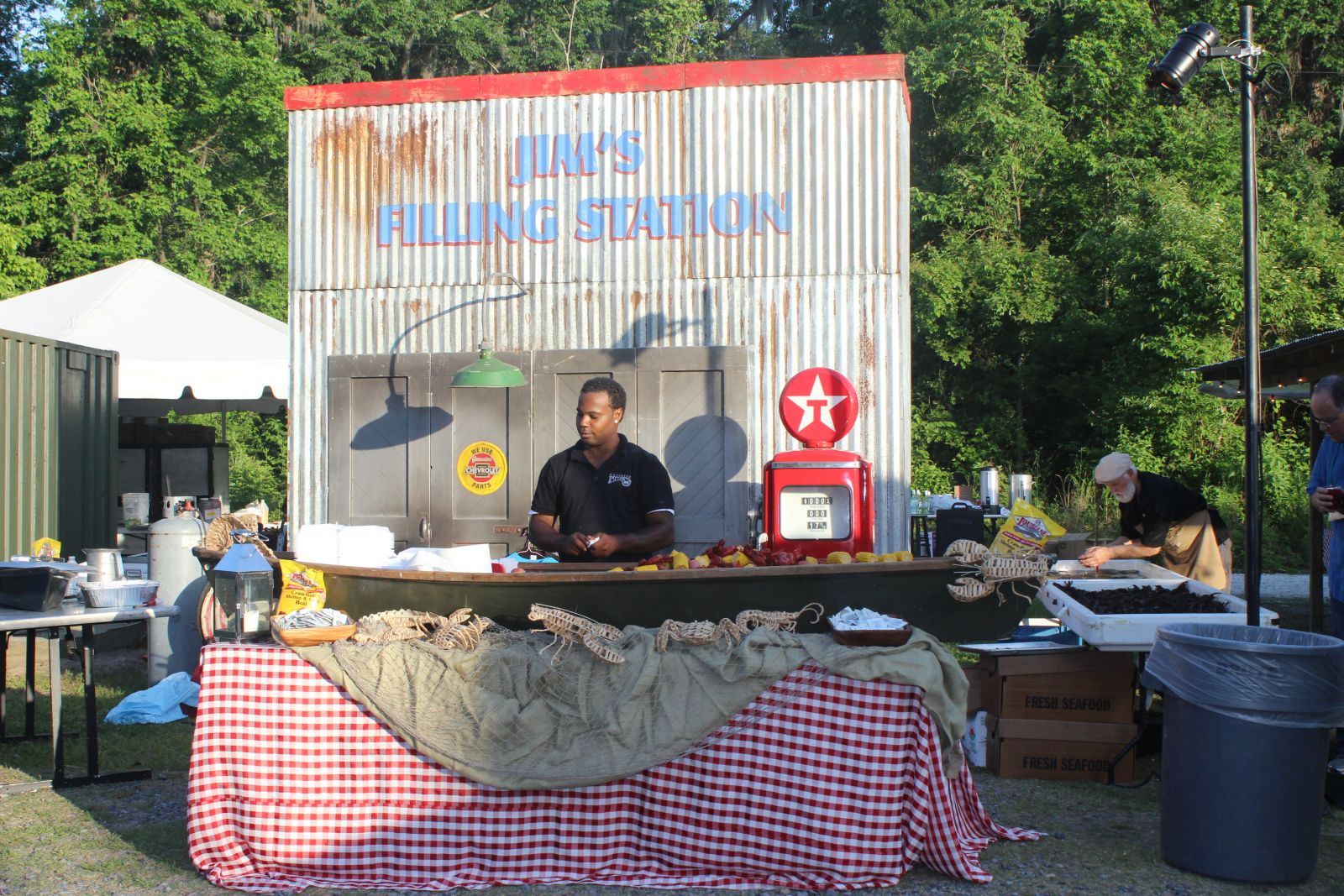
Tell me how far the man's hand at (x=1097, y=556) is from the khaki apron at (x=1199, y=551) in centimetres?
43

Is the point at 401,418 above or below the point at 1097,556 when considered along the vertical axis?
above

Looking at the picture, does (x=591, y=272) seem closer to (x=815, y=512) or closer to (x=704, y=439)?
(x=704, y=439)

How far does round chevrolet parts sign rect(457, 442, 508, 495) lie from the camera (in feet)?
34.8

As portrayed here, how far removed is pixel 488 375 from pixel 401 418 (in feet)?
5.56

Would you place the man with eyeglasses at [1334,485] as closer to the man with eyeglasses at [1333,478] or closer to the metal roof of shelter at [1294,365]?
the man with eyeglasses at [1333,478]

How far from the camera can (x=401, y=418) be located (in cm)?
1079

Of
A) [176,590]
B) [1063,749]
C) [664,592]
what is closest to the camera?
[664,592]

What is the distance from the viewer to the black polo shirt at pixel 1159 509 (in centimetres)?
803

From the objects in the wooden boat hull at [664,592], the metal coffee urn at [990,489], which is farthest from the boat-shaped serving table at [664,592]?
the metal coffee urn at [990,489]

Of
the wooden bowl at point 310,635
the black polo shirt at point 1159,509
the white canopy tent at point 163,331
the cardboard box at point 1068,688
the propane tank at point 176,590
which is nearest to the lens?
the wooden bowl at point 310,635

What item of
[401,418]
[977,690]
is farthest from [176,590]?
[977,690]

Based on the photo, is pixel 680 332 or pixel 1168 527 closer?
pixel 1168 527

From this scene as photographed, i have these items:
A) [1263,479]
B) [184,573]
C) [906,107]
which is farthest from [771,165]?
[1263,479]

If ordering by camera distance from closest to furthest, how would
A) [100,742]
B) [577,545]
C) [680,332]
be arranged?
1. [577,545]
2. [100,742]
3. [680,332]
